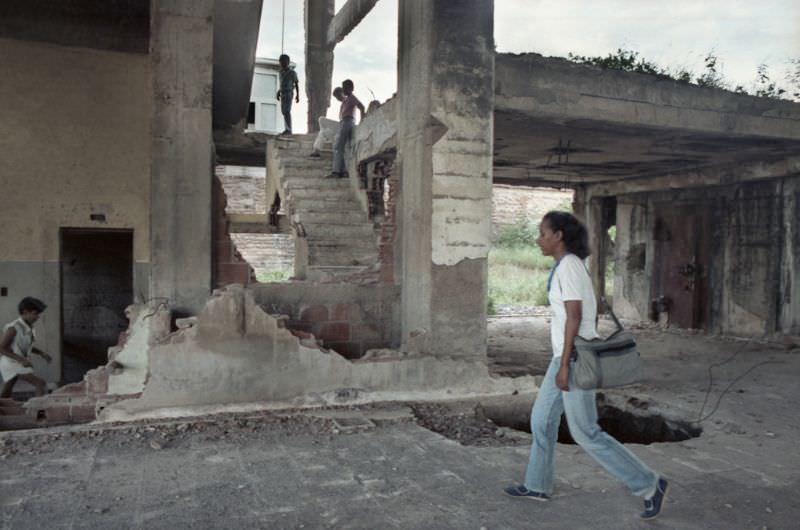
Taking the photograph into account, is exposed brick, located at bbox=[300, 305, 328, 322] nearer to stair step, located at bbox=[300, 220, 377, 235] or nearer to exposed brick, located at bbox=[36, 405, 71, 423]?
exposed brick, located at bbox=[36, 405, 71, 423]

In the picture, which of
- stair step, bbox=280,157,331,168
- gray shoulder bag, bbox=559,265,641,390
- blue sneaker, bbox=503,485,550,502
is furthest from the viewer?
stair step, bbox=280,157,331,168

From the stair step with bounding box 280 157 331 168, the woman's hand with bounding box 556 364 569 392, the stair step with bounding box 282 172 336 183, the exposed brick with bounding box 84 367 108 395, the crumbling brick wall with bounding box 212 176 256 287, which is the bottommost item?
the exposed brick with bounding box 84 367 108 395

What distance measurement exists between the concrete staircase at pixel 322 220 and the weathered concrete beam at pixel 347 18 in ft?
17.5

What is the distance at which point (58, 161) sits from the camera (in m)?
9.16

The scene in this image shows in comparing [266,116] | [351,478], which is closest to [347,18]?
[266,116]

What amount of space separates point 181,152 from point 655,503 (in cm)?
487

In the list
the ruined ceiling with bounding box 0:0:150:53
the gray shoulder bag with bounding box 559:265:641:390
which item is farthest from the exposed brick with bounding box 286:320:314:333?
the ruined ceiling with bounding box 0:0:150:53

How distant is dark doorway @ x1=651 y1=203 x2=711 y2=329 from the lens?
12391 millimetres

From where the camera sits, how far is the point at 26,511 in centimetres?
367

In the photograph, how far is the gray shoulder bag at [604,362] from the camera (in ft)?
11.6

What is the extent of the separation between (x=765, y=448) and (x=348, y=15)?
14.0 meters

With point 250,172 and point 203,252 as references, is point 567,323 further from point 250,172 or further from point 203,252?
point 250,172

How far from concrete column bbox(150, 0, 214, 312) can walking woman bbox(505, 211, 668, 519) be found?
3576mm

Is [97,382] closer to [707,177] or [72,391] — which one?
[72,391]
